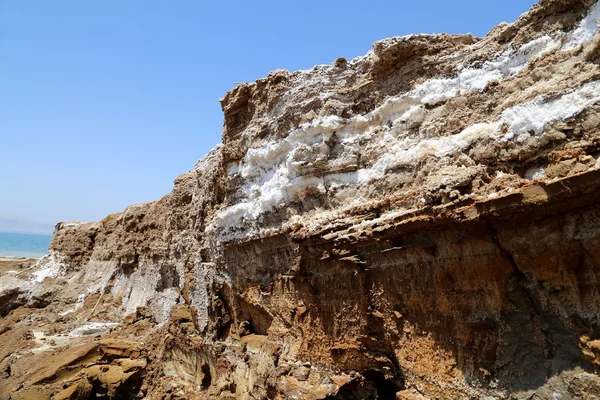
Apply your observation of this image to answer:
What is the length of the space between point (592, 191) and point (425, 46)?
408 centimetres

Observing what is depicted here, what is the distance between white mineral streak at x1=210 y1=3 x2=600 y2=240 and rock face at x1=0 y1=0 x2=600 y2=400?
0.10ft

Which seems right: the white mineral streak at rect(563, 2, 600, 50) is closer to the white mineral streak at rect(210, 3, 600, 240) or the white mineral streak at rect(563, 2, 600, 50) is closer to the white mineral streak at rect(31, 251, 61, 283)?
the white mineral streak at rect(210, 3, 600, 240)

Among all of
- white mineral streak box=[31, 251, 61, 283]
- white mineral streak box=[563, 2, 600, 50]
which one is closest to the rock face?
white mineral streak box=[563, 2, 600, 50]

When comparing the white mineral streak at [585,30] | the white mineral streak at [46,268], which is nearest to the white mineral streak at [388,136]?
the white mineral streak at [585,30]

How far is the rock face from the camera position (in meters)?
4.71

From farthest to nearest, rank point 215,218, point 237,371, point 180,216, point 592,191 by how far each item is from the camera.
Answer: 1. point 180,216
2. point 215,218
3. point 237,371
4. point 592,191

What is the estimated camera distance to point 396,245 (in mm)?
6082

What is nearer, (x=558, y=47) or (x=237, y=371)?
(x=558, y=47)

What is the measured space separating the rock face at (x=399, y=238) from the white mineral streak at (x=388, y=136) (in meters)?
0.03

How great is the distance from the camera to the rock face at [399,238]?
471cm

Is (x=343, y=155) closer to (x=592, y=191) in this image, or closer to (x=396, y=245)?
(x=396, y=245)

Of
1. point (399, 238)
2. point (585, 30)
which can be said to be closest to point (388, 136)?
point (399, 238)

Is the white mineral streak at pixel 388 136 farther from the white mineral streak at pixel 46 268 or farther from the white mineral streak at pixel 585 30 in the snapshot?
the white mineral streak at pixel 46 268

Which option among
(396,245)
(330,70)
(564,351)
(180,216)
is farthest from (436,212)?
(180,216)
